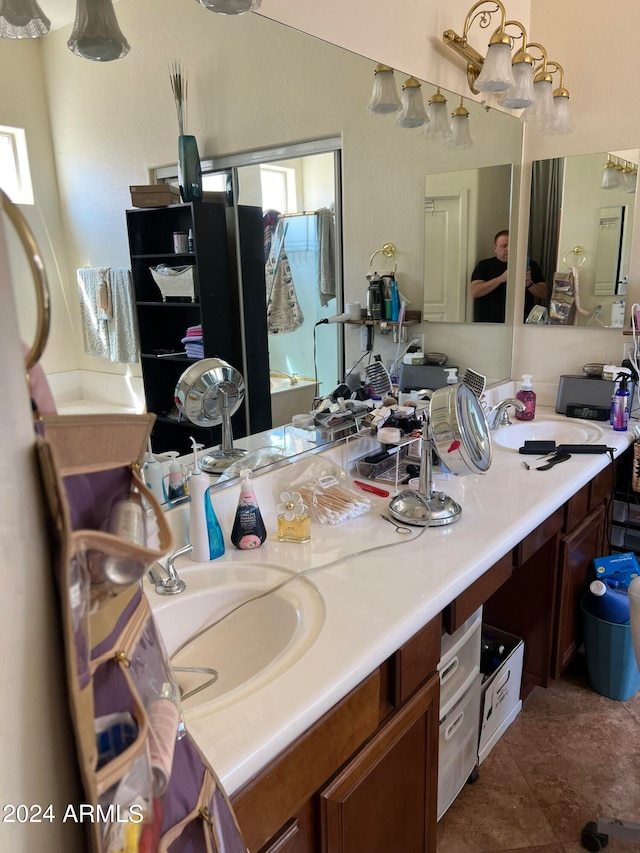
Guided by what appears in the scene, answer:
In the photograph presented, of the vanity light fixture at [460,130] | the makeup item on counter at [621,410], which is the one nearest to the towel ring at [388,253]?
the vanity light fixture at [460,130]

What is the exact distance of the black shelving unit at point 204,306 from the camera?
1.26 m

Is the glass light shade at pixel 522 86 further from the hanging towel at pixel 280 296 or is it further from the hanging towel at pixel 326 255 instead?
the hanging towel at pixel 280 296

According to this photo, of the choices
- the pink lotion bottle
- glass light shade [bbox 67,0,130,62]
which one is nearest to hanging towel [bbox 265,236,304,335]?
glass light shade [bbox 67,0,130,62]

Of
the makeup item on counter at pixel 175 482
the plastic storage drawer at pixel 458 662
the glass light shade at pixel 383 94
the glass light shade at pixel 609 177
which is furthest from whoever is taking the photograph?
the glass light shade at pixel 609 177

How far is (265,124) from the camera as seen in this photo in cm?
150

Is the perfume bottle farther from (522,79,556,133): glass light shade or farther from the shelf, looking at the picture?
(522,79,556,133): glass light shade

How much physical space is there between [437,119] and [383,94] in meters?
0.38

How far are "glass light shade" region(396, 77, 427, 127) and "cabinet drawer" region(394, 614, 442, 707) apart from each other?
1595 mm

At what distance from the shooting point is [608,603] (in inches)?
79.1

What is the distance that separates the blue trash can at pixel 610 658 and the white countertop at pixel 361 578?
1.79 feet

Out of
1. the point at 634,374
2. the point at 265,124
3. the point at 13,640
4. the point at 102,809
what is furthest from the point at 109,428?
the point at 634,374

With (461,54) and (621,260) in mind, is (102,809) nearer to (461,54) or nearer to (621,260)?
(461,54)

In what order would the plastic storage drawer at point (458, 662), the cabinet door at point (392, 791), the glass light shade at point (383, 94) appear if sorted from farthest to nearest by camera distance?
the glass light shade at point (383, 94) < the plastic storage drawer at point (458, 662) < the cabinet door at point (392, 791)

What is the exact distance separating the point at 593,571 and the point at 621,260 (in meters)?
1.25
